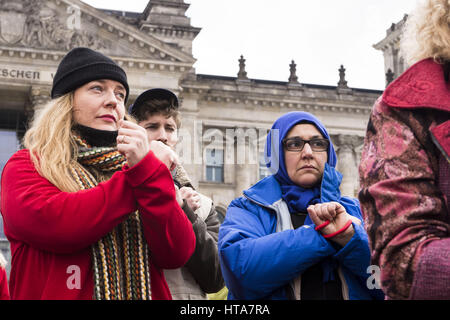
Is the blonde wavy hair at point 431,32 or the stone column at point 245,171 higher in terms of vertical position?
the stone column at point 245,171

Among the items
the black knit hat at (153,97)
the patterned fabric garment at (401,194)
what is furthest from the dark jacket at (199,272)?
the patterned fabric garment at (401,194)

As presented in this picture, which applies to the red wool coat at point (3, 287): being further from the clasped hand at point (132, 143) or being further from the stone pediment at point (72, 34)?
the stone pediment at point (72, 34)

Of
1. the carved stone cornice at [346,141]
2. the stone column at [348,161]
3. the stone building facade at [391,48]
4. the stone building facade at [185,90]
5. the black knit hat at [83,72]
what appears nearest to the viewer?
the black knit hat at [83,72]

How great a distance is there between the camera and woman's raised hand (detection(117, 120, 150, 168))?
2.72 meters

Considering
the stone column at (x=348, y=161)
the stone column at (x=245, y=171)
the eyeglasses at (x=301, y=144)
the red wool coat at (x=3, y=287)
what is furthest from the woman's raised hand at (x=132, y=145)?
the stone column at (x=348, y=161)

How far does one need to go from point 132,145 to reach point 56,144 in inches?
21.4

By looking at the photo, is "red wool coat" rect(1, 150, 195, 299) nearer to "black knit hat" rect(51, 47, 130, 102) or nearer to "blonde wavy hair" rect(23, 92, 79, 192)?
"blonde wavy hair" rect(23, 92, 79, 192)

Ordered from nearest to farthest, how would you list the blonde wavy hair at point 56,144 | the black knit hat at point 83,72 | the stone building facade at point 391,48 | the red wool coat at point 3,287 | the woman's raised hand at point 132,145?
1. the woman's raised hand at point 132,145
2. the blonde wavy hair at point 56,144
3. the black knit hat at point 83,72
4. the red wool coat at point 3,287
5. the stone building facade at point 391,48

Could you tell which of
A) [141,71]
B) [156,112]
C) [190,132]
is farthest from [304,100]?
[156,112]

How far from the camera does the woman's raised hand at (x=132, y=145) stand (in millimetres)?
2717

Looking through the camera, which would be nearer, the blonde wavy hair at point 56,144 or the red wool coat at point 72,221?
the red wool coat at point 72,221

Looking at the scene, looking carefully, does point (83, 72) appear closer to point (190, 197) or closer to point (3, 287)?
point (190, 197)

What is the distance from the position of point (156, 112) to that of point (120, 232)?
68.8 inches

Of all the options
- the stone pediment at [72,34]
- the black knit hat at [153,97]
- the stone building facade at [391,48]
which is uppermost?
the stone building facade at [391,48]
